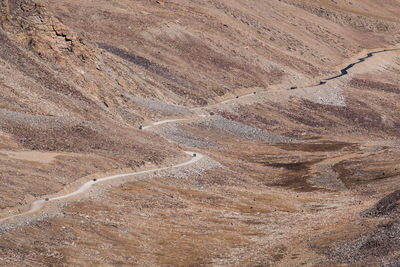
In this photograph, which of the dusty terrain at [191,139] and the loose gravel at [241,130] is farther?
the loose gravel at [241,130]

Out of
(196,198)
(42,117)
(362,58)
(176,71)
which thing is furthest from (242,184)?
(362,58)

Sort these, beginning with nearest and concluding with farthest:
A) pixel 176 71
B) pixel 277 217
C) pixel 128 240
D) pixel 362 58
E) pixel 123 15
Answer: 1. pixel 128 240
2. pixel 277 217
3. pixel 176 71
4. pixel 123 15
5. pixel 362 58

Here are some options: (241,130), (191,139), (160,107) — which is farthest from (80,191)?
(241,130)

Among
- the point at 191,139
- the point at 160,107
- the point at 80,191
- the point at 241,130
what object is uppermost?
the point at 80,191

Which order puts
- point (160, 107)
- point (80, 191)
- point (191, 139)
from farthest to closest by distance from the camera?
point (160, 107)
point (191, 139)
point (80, 191)

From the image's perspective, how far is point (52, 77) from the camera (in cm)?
9544

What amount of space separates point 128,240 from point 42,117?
92.6 ft

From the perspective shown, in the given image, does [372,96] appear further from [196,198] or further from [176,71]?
[196,198]

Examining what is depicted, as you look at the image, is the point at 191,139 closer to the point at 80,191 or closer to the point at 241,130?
the point at 241,130

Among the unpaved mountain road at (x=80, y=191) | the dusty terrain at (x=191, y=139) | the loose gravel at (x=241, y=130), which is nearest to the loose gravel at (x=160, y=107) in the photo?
the dusty terrain at (x=191, y=139)

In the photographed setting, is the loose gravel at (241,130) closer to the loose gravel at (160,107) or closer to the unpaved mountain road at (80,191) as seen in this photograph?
the loose gravel at (160,107)

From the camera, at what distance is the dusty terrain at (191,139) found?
177 feet

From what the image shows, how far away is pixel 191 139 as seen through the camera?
10000 cm

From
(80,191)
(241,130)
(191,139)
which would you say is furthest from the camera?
(241,130)
